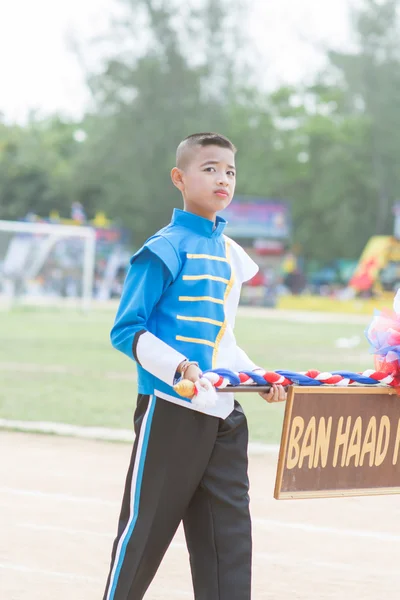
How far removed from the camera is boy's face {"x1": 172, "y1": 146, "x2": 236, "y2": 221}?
3.22 metres

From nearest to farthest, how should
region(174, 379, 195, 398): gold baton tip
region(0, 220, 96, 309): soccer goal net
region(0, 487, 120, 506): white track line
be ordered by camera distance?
region(174, 379, 195, 398): gold baton tip
region(0, 487, 120, 506): white track line
region(0, 220, 96, 309): soccer goal net

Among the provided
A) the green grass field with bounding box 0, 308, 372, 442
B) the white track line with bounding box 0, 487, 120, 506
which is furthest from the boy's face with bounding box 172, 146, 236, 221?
the green grass field with bounding box 0, 308, 372, 442

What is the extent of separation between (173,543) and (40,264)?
Answer: 106 ft

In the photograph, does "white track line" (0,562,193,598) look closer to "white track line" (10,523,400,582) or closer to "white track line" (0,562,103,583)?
"white track line" (0,562,103,583)

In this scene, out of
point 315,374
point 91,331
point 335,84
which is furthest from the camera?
point 335,84

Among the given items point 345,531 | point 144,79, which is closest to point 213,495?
point 345,531

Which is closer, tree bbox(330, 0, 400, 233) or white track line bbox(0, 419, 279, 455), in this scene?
white track line bbox(0, 419, 279, 455)

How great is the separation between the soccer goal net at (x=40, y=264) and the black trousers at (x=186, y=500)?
107 feet

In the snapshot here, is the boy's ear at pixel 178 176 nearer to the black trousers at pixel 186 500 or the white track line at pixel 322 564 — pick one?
the black trousers at pixel 186 500

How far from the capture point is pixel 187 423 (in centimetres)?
311

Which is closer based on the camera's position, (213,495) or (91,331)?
(213,495)

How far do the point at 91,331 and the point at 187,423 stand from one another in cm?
2182

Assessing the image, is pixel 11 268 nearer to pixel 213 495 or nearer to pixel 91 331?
pixel 91 331

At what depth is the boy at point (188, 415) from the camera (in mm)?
3080
